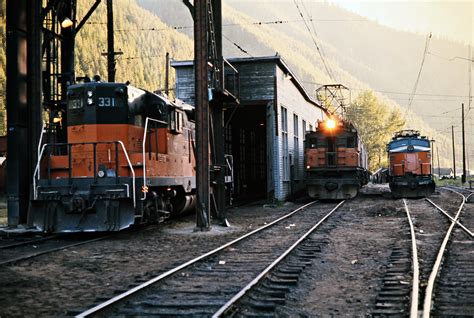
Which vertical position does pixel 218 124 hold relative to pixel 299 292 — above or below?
above

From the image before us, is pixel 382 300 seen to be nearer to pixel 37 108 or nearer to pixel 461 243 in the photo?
pixel 461 243

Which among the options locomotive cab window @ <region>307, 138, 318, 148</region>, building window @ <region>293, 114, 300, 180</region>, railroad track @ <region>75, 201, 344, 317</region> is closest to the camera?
railroad track @ <region>75, 201, 344, 317</region>

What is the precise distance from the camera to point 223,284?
688cm

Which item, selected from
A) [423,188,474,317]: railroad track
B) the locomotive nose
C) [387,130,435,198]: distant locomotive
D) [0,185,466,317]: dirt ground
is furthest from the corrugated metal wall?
[423,188,474,317]: railroad track

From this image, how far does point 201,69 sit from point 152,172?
2.91 metres

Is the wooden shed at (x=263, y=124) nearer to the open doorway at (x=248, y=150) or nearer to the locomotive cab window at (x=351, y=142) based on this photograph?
the open doorway at (x=248, y=150)

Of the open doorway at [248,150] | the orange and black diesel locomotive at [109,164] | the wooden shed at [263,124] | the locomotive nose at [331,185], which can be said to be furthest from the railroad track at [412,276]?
the open doorway at [248,150]

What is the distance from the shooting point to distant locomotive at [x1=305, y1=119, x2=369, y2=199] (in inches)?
943

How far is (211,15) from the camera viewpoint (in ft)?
46.0

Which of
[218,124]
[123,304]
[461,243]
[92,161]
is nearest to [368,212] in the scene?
[218,124]

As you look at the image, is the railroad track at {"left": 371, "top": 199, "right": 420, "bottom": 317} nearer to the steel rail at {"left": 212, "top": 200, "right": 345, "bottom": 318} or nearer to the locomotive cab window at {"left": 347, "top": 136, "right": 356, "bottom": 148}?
the steel rail at {"left": 212, "top": 200, "right": 345, "bottom": 318}

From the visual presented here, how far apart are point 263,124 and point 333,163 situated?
8.06 m

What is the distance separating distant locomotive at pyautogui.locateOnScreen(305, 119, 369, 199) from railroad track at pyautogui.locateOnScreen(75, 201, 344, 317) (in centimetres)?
1339

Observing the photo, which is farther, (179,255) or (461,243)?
(461,243)
